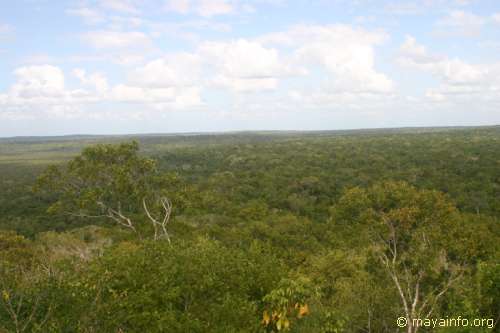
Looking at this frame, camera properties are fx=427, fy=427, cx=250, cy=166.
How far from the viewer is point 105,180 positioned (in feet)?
70.9

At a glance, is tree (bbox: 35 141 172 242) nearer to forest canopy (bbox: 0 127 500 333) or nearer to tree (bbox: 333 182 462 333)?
forest canopy (bbox: 0 127 500 333)

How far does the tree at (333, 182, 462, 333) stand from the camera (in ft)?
53.1

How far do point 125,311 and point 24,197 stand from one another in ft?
175

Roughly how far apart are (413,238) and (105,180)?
583 inches

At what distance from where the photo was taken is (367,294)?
1590 centimetres

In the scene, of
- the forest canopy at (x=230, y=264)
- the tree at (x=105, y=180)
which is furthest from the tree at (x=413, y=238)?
the tree at (x=105, y=180)

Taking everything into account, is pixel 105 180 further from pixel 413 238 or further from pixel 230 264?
pixel 413 238

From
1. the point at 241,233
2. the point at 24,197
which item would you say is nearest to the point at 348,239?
the point at 241,233

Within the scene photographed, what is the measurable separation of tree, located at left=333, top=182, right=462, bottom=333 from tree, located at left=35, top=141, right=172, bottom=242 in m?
10.0

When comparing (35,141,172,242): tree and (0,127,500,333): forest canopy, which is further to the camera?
(35,141,172,242): tree

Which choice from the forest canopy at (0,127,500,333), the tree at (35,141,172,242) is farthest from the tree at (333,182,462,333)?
the tree at (35,141,172,242)

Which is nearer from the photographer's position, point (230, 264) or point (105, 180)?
point (230, 264)

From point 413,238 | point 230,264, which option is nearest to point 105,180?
point 230,264

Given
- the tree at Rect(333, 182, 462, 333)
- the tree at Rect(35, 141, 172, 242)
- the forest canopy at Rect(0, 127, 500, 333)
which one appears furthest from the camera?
the tree at Rect(35, 141, 172, 242)
